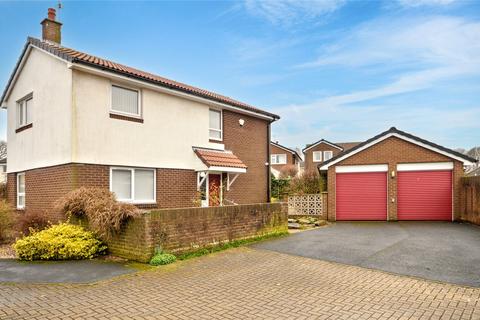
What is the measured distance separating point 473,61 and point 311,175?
1148 centimetres

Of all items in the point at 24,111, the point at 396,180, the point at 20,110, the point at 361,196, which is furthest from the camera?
the point at 361,196

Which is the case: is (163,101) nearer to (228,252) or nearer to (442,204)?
(228,252)

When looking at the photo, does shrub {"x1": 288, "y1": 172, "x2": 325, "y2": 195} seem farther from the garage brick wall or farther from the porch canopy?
the porch canopy

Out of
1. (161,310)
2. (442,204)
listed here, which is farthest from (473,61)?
(161,310)

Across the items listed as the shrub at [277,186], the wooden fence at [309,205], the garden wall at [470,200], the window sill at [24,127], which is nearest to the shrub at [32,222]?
the window sill at [24,127]

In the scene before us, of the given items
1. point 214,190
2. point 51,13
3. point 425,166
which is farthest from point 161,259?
point 425,166

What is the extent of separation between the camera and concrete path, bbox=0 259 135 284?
718 cm

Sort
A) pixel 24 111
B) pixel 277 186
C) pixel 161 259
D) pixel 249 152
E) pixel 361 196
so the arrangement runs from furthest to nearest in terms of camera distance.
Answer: pixel 277 186 < pixel 361 196 < pixel 249 152 < pixel 24 111 < pixel 161 259

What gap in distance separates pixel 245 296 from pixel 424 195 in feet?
52.1

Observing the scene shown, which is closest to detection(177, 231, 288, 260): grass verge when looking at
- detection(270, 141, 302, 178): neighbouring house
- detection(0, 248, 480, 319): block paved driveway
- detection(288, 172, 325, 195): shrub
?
detection(0, 248, 480, 319): block paved driveway

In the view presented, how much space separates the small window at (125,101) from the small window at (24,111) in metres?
3.96

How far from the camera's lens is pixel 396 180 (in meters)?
19.3

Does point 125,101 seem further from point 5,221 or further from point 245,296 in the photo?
point 245,296

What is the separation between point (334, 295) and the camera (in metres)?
6.39
